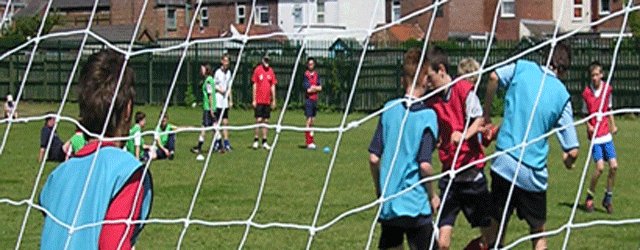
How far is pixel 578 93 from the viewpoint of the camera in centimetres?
2164

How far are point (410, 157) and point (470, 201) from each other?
1089 millimetres

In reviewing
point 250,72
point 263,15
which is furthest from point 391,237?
point 250,72

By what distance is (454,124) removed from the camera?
654cm

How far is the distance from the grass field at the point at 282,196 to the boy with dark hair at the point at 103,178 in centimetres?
429

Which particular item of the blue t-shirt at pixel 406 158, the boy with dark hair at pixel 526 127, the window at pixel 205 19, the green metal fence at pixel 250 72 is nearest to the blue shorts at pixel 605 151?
the boy with dark hair at pixel 526 127

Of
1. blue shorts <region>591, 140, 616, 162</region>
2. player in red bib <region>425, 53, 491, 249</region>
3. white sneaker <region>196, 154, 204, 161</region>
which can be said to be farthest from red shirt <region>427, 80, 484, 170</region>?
white sneaker <region>196, 154, 204, 161</region>

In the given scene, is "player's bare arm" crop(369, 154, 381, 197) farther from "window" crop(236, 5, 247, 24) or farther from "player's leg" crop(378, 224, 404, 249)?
"window" crop(236, 5, 247, 24)

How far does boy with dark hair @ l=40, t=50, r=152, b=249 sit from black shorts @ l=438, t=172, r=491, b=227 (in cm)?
337

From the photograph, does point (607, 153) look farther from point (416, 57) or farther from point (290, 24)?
point (416, 57)

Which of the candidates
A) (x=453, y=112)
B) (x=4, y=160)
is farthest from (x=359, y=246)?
(x=4, y=160)

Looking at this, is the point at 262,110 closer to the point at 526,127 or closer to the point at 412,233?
the point at 526,127

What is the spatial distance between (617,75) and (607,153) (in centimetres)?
1292

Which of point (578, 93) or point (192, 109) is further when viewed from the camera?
point (192, 109)

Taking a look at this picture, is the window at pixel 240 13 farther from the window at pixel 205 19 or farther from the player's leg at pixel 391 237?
the player's leg at pixel 391 237
